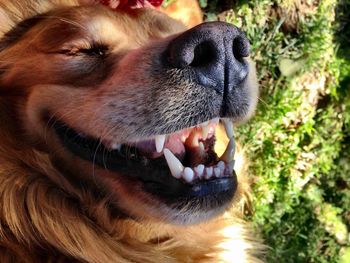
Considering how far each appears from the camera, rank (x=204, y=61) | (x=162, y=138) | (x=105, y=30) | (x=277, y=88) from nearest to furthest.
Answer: (x=204, y=61)
(x=162, y=138)
(x=105, y=30)
(x=277, y=88)

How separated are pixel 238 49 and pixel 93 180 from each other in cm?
80

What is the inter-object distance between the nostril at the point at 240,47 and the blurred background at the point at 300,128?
6.28 feet

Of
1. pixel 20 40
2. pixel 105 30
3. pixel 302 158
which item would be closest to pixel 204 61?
pixel 105 30

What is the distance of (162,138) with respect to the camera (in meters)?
2.20

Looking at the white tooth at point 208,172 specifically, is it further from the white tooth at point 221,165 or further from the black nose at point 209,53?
the black nose at point 209,53

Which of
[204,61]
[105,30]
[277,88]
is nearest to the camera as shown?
[204,61]

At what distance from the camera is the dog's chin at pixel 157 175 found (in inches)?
84.9

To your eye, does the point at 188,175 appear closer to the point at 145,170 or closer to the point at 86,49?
the point at 145,170

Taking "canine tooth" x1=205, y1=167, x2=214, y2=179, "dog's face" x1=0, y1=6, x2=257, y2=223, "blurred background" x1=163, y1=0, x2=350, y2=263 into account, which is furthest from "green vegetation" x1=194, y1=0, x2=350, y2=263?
"canine tooth" x1=205, y1=167, x2=214, y2=179

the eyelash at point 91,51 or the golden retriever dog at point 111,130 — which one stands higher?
the eyelash at point 91,51

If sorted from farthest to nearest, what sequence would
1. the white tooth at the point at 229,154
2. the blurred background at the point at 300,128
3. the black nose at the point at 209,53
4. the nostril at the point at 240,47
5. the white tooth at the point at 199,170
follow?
the blurred background at the point at 300,128 → the white tooth at the point at 229,154 → the white tooth at the point at 199,170 → the nostril at the point at 240,47 → the black nose at the point at 209,53

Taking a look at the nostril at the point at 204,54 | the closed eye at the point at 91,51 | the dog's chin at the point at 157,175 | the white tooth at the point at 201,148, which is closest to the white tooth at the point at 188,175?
the dog's chin at the point at 157,175

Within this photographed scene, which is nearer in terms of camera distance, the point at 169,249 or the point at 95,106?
the point at 95,106

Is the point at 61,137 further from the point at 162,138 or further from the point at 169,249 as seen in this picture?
the point at 169,249
